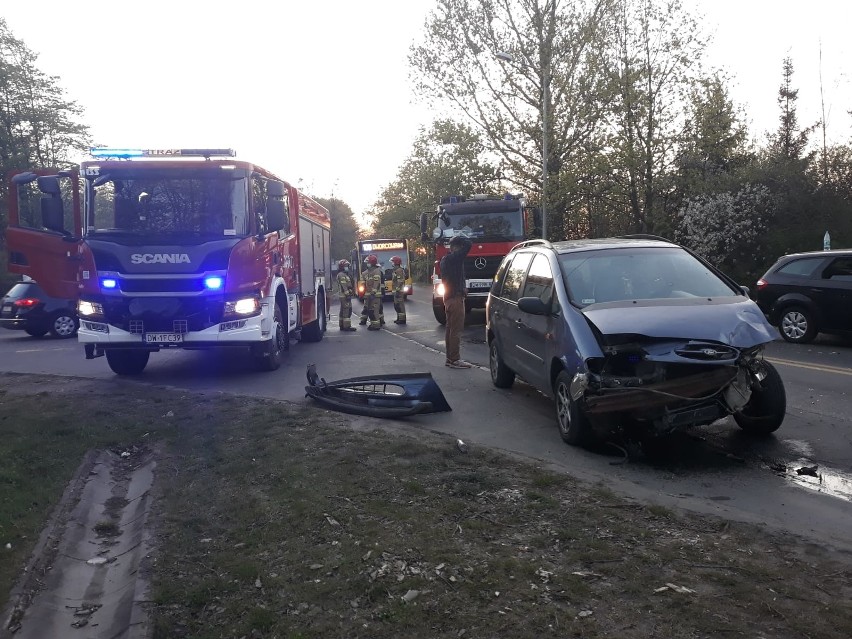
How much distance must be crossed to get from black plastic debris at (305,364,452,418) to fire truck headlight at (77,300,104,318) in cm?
362

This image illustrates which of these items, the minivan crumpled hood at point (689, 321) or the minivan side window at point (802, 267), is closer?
the minivan crumpled hood at point (689, 321)

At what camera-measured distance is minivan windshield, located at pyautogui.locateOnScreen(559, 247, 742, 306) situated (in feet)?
22.4

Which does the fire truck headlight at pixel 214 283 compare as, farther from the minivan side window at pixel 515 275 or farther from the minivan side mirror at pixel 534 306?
the minivan side mirror at pixel 534 306

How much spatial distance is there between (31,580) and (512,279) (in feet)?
19.7

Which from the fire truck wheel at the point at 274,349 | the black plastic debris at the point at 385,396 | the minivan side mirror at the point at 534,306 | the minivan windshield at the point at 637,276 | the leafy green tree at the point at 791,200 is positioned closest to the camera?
the minivan windshield at the point at 637,276

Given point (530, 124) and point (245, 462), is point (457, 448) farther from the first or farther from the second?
point (530, 124)

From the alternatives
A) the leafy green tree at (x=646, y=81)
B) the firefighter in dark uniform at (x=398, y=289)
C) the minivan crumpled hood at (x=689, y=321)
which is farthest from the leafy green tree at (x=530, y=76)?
the minivan crumpled hood at (x=689, y=321)

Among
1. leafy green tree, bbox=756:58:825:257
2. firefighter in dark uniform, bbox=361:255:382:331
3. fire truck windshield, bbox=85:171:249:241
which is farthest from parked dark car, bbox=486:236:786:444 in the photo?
leafy green tree, bbox=756:58:825:257

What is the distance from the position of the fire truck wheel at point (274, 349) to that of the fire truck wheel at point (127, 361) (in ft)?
6.01

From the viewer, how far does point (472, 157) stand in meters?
35.2

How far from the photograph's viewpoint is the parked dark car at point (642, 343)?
5.81m

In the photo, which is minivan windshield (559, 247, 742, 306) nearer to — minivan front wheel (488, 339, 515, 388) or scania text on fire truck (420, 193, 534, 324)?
minivan front wheel (488, 339, 515, 388)

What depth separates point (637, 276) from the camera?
280 inches

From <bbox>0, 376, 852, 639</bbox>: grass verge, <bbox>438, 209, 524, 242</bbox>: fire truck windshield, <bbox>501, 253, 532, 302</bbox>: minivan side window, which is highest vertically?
<bbox>438, 209, 524, 242</bbox>: fire truck windshield
